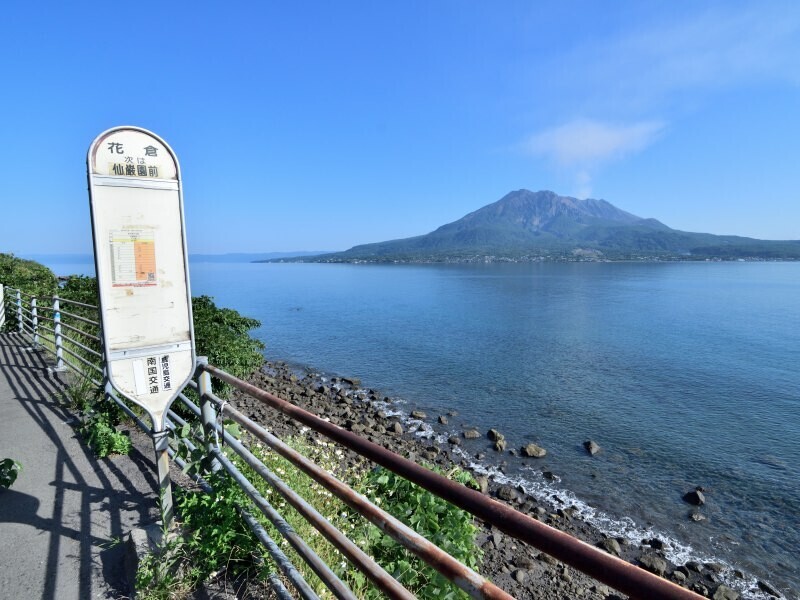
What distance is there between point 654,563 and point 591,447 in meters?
5.91

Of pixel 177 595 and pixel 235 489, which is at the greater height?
pixel 235 489

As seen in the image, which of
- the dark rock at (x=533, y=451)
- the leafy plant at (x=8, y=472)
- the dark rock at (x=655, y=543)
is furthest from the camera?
the dark rock at (x=533, y=451)

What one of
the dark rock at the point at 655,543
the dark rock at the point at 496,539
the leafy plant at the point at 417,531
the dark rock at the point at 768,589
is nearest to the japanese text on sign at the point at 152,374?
the leafy plant at the point at 417,531

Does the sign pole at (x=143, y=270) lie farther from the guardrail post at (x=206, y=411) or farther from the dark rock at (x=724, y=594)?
the dark rock at (x=724, y=594)

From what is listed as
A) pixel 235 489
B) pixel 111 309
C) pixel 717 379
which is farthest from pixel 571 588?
pixel 717 379

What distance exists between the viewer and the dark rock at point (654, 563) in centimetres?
1008

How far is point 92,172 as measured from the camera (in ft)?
10.6

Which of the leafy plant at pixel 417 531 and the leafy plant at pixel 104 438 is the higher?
the leafy plant at pixel 104 438

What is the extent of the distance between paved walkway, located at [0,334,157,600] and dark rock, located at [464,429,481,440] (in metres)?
13.0

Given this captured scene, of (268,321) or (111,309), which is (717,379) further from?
(268,321)

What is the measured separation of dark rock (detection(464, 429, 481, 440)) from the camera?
1716 cm

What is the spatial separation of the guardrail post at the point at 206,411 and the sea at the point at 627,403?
11012 mm

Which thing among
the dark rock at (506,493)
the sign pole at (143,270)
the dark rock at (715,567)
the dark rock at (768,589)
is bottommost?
the dark rock at (768,589)

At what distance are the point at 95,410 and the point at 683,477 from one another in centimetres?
1533
